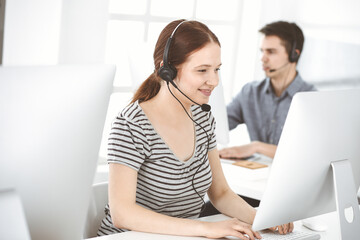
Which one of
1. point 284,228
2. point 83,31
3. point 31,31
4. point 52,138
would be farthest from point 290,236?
point 83,31

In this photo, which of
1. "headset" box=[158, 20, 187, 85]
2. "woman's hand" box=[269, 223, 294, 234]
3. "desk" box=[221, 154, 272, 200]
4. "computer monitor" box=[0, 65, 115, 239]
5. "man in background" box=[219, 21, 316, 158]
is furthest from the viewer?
"man in background" box=[219, 21, 316, 158]

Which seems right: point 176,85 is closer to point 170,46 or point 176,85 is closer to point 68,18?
point 170,46

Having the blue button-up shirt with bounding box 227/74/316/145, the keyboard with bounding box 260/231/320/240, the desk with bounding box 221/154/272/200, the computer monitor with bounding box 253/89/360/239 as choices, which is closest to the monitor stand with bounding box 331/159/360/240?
the computer monitor with bounding box 253/89/360/239

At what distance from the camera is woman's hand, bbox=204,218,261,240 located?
1.39 metres

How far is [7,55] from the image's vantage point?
2.30 meters

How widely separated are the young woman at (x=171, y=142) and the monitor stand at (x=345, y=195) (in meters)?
0.24

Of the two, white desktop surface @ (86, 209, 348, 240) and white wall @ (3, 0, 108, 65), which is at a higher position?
white wall @ (3, 0, 108, 65)

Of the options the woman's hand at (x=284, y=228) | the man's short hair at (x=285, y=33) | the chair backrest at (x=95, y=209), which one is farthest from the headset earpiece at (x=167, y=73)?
the man's short hair at (x=285, y=33)

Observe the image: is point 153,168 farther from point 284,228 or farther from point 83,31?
point 83,31

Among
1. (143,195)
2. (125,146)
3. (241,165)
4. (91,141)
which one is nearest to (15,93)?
(91,141)

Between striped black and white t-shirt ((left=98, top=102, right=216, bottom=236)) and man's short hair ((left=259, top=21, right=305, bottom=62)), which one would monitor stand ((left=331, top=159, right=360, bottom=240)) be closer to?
striped black and white t-shirt ((left=98, top=102, right=216, bottom=236))

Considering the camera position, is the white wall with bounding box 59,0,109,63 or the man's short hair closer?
the white wall with bounding box 59,0,109,63

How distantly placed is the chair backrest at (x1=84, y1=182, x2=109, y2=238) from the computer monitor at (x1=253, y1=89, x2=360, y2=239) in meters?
0.58

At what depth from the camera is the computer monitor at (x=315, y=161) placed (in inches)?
49.1
